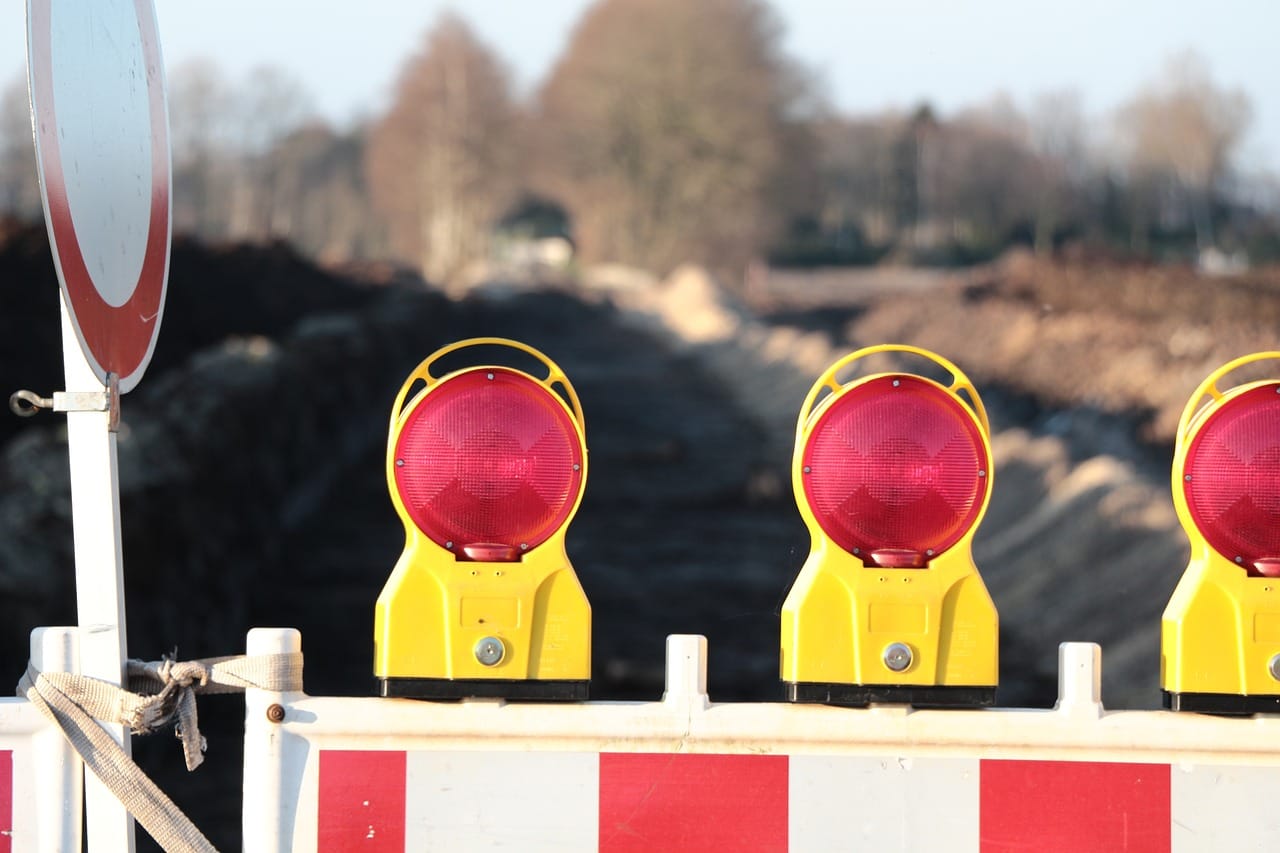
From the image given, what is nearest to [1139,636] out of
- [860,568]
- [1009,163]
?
[860,568]

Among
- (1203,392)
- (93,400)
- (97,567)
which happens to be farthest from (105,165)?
(1203,392)

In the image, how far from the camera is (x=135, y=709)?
2254 millimetres

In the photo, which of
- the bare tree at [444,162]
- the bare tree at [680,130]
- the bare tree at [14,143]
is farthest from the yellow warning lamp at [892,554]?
the bare tree at [444,162]

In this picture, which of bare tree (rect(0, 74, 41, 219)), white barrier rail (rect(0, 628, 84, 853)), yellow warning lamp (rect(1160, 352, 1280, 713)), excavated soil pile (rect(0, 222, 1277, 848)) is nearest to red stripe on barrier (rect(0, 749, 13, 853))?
white barrier rail (rect(0, 628, 84, 853))

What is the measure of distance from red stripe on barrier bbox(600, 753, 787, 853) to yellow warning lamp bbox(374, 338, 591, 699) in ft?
0.47

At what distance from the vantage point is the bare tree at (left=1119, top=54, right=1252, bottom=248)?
45.2 meters

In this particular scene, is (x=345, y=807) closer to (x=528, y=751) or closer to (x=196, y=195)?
(x=528, y=751)

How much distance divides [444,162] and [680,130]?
13445 millimetres

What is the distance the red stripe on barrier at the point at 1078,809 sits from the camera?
2.20 metres

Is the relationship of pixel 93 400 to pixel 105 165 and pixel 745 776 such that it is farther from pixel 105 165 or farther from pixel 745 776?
pixel 745 776

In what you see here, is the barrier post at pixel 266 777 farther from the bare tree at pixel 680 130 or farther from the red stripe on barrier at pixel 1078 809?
the bare tree at pixel 680 130

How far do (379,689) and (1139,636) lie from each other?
6.30 m

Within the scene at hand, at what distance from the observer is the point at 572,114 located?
77.2 metres

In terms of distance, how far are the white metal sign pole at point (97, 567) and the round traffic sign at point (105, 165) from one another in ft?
0.21
